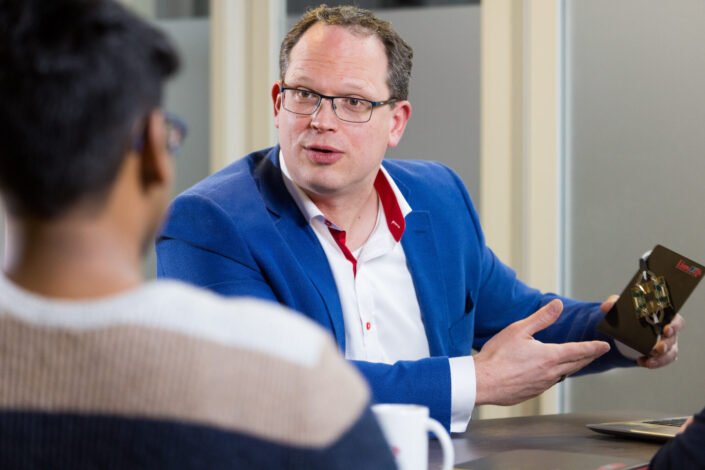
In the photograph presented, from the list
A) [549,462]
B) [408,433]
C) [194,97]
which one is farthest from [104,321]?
[194,97]

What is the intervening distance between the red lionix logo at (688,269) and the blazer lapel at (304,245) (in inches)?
27.9

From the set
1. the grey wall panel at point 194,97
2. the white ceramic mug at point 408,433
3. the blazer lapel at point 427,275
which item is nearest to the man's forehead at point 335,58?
the blazer lapel at point 427,275

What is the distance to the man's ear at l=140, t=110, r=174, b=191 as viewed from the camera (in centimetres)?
70

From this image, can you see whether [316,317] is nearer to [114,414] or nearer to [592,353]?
[592,353]

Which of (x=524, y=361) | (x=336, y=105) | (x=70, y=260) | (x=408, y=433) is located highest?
(x=336, y=105)

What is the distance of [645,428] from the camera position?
157 cm

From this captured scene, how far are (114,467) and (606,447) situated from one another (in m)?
1.04

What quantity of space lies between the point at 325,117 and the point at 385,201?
306 millimetres

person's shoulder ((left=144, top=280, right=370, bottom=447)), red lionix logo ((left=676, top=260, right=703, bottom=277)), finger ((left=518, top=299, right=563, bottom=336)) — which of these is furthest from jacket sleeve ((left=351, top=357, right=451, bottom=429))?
person's shoulder ((left=144, top=280, right=370, bottom=447))

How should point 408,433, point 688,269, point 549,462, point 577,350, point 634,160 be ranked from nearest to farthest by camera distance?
point 408,433, point 549,462, point 577,350, point 688,269, point 634,160

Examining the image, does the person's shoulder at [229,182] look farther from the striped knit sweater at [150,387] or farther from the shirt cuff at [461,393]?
the striped knit sweater at [150,387]

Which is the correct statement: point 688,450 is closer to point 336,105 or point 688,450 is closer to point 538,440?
point 538,440

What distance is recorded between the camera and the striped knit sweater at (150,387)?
650mm

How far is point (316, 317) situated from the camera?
180 centimetres
